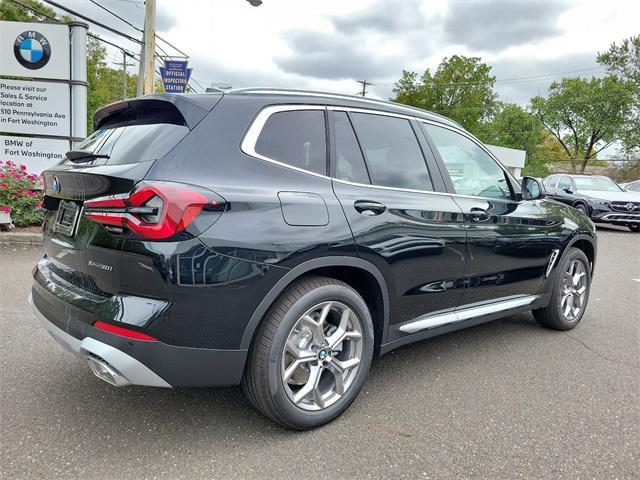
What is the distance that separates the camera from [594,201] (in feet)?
44.8

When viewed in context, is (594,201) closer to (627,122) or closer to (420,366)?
(420,366)

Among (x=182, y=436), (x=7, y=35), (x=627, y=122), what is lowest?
(x=182, y=436)

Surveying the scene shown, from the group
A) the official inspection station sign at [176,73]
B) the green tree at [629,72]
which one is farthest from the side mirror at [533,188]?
the green tree at [629,72]

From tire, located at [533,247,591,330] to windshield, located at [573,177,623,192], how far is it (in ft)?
38.1

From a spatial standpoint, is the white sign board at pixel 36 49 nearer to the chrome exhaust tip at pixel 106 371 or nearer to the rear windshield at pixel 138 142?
the rear windshield at pixel 138 142

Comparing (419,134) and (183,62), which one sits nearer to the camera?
(419,134)

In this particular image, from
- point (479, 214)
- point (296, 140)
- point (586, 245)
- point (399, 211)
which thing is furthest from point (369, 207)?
point (586, 245)

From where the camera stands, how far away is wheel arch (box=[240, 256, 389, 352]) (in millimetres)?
2199

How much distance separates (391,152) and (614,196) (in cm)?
1348

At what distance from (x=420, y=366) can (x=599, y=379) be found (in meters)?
1.26

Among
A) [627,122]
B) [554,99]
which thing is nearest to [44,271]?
[627,122]

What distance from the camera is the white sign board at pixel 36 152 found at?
8883 mm

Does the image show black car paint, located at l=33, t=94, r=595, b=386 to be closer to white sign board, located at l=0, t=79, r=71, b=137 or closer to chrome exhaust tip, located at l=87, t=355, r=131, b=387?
chrome exhaust tip, located at l=87, t=355, r=131, b=387

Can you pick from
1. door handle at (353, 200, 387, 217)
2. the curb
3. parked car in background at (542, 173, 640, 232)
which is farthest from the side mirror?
parked car in background at (542, 173, 640, 232)
